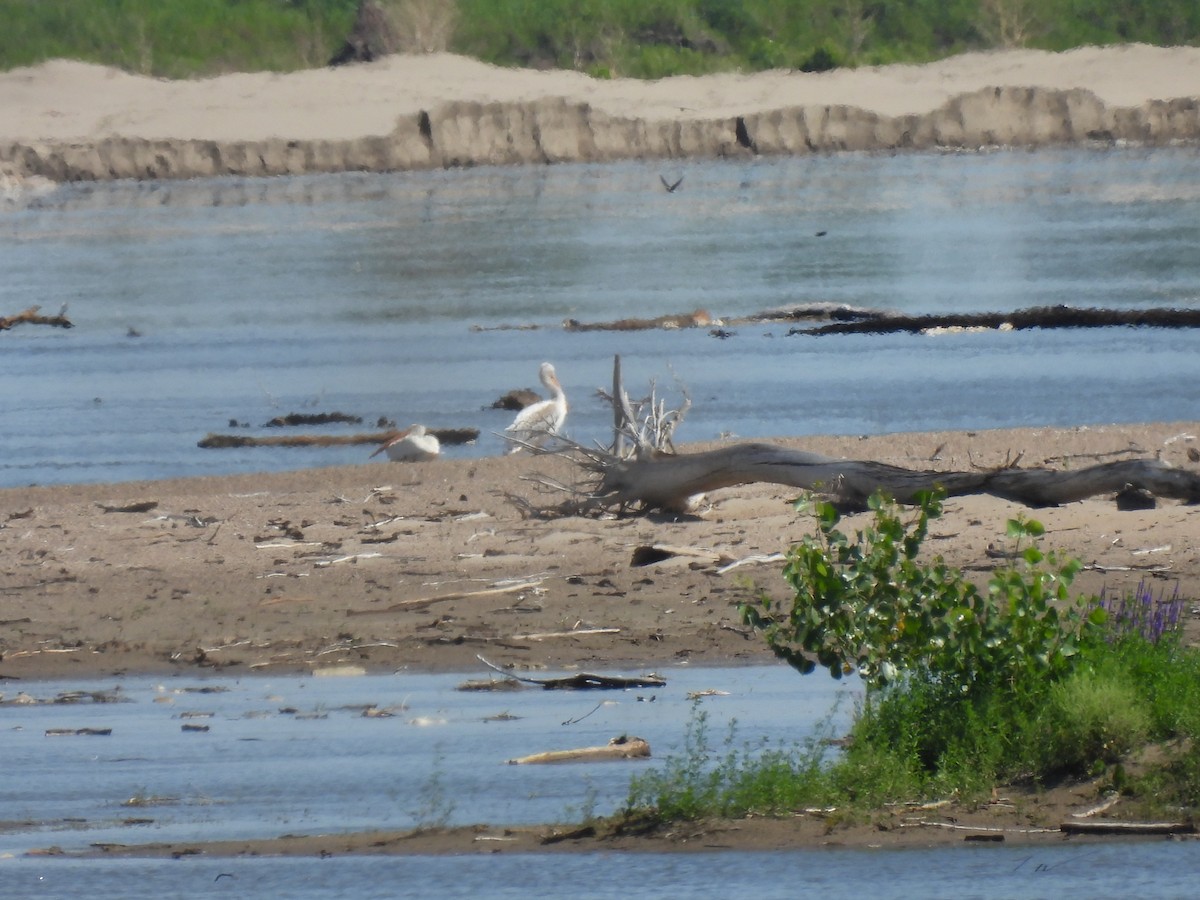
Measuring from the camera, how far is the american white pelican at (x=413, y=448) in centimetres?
1662

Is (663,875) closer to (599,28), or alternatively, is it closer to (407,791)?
(407,791)

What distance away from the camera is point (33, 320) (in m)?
33.1

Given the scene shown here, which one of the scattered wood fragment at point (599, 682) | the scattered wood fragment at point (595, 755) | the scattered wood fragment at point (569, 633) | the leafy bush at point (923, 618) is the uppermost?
the leafy bush at point (923, 618)

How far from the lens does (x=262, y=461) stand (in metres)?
18.4

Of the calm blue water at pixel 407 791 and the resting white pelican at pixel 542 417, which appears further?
the resting white pelican at pixel 542 417

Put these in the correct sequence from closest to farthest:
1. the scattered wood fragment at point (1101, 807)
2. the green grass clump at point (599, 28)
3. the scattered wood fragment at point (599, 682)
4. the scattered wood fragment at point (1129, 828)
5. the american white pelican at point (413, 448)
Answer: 1. the scattered wood fragment at point (1129, 828)
2. the scattered wood fragment at point (1101, 807)
3. the scattered wood fragment at point (599, 682)
4. the american white pelican at point (413, 448)
5. the green grass clump at point (599, 28)

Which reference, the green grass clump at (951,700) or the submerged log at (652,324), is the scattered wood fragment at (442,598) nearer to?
the green grass clump at (951,700)

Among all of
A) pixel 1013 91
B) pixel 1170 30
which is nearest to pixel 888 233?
pixel 1170 30

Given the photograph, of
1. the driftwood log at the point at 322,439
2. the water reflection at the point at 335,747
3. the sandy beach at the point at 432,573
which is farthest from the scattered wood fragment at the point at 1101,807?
the driftwood log at the point at 322,439

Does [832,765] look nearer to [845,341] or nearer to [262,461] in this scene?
[262,461]

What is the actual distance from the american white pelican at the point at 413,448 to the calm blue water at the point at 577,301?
1462 mm

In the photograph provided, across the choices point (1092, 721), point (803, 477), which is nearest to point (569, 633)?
point (803, 477)

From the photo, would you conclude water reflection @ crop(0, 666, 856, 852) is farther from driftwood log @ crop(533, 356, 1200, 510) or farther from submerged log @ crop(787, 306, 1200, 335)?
submerged log @ crop(787, 306, 1200, 335)

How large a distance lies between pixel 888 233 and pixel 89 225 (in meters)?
26.5
